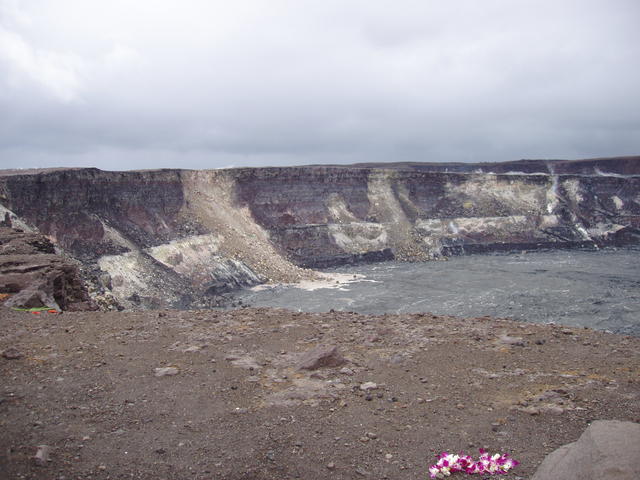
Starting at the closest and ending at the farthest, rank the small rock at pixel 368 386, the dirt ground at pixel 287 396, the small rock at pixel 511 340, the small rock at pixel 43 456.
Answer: the small rock at pixel 43 456 → the dirt ground at pixel 287 396 → the small rock at pixel 368 386 → the small rock at pixel 511 340

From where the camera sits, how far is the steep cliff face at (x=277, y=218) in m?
28.7

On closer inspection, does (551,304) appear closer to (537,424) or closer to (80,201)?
(537,424)

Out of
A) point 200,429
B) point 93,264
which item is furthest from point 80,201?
point 200,429

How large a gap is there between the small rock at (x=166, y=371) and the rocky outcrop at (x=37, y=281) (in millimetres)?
5756

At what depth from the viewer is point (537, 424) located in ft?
19.7

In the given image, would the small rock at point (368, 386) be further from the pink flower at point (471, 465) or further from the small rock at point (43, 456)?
the small rock at point (43, 456)

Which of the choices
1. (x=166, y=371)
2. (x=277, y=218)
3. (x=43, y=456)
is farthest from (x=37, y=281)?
(x=277, y=218)

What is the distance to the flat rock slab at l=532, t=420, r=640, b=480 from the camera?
163 inches

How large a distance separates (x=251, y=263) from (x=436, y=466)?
31.4 metres

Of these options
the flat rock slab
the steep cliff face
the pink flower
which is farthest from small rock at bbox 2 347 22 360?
the steep cliff face

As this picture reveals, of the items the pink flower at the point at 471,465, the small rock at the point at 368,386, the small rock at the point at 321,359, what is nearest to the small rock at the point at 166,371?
the small rock at the point at 321,359

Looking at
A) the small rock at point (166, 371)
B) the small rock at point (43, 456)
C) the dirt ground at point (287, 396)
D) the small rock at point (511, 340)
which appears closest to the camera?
the small rock at point (43, 456)

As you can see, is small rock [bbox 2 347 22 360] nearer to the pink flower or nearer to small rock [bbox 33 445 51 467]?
small rock [bbox 33 445 51 467]

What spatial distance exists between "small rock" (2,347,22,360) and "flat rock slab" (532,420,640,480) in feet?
24.1
